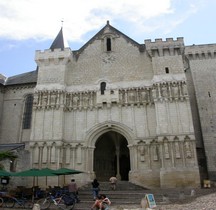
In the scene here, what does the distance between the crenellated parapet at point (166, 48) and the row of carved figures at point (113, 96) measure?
10.5ft

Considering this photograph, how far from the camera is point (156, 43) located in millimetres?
21359

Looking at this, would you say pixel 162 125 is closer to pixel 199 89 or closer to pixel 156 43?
pixel 156 43

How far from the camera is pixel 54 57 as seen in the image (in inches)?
882

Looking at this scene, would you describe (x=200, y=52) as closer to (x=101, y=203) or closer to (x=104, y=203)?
(x=104, y=203)

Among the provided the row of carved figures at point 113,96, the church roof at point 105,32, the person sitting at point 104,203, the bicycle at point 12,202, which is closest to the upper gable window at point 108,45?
the church roof at point 105,32

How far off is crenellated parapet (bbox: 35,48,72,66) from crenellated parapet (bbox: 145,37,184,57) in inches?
299

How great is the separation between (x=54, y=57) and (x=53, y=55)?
0.28 m

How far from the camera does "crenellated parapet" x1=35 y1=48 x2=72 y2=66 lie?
875 inches

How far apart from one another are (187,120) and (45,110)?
1202cm

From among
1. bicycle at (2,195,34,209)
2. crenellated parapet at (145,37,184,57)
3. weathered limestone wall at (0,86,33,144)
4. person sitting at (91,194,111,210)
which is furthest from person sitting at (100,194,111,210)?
weathered limestone wall at (0,86,33,144)

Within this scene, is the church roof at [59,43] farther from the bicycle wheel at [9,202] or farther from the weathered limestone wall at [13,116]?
the bicycle wheel at [9,202]

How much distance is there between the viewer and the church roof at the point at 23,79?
27122 mm

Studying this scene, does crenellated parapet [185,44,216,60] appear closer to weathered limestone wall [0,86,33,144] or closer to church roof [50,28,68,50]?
church roof [50,28,68,50]

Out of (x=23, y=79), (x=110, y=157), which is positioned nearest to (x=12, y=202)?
(x=110, y=157)
